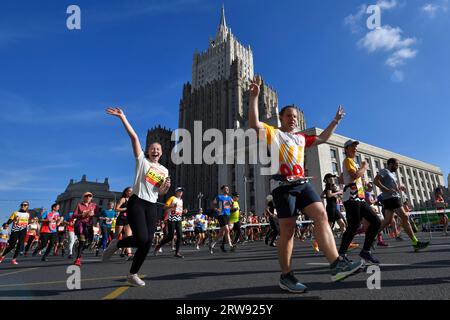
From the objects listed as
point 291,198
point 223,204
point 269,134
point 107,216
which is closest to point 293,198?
point 291,198

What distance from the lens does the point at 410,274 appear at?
151 inches

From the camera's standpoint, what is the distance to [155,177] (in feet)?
14.3

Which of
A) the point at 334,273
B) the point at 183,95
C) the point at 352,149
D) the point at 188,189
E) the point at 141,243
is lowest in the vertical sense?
the point at 334,273

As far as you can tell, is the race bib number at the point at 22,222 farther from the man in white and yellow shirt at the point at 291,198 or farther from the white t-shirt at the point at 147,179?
the man in white and yellow shirt at the point at 291,198

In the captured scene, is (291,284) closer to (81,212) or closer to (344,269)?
(344,269)

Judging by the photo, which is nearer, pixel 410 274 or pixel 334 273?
pixel 334 273

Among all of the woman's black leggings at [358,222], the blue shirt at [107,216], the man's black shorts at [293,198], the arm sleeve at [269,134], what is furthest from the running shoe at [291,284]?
the blue shirt at [107,216]

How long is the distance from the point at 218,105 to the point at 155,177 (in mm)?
77976

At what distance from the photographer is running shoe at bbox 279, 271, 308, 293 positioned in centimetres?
295

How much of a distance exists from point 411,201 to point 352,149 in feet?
232

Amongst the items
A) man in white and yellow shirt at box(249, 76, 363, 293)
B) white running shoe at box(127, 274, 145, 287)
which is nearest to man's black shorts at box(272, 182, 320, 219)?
man in white and yellow shirt at box(249, 76, 363, 293)

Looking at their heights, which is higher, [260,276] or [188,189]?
[188,189]

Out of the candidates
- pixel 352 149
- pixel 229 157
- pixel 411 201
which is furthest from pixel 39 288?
pixel 411 201
